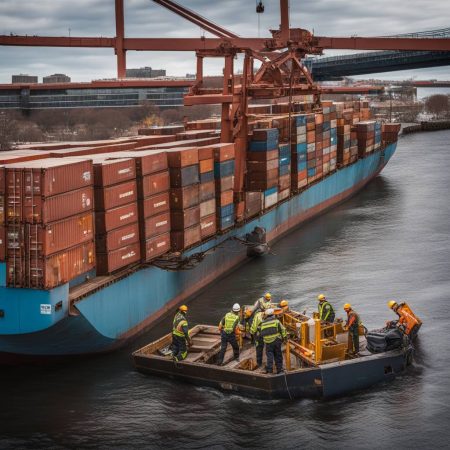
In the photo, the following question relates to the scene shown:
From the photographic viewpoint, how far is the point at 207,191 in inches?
1356

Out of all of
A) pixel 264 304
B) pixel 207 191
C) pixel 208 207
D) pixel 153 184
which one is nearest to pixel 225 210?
pixel 208 207

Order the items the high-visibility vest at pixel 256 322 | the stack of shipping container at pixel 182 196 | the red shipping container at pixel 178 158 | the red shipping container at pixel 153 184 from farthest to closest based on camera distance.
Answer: the stack of shipping container at pixel 182 196 → the red shipping container at pixel 178 158 → the red shipping container at pixel 153 184 → the high-visibility vest at pixel 256 322

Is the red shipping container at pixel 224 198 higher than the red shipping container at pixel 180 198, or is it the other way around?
the red shipping container at pixel 180 198

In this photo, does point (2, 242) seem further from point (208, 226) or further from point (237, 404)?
point (208, 226)

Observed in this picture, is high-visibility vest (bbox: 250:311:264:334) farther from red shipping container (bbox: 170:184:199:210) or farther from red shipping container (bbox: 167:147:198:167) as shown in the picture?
red shipping container (bbox: 167:147:198:167)

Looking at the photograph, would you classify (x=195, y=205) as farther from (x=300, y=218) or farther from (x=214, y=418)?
(x=300, y=218)

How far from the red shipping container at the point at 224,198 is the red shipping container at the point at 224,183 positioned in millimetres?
201

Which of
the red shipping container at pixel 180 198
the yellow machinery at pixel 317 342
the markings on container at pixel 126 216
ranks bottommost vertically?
the yellow machinery at pixel 317 342

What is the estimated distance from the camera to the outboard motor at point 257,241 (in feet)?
135

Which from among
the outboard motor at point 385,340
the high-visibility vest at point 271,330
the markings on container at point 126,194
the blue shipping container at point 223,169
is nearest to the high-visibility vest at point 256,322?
the high-visibility vest at point 271,330

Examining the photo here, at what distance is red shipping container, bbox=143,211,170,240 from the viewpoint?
29.4m

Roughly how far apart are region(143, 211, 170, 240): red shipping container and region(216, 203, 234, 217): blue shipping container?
5.58m

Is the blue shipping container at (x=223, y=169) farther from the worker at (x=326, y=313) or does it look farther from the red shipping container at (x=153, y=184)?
the worker at (x=326, y=313)

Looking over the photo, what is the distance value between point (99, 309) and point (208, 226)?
966 cm
